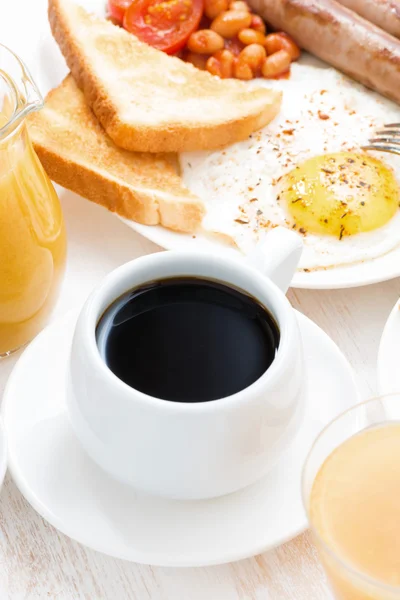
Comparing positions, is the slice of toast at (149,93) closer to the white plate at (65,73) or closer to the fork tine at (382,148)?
the white plate at (65,73)

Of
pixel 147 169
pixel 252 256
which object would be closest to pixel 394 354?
pixel 252 256

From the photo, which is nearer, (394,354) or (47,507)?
(47,507)

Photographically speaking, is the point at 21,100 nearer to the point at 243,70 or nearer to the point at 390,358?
the point at 390,358

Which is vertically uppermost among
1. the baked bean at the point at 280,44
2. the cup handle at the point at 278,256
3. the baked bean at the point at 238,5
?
the cup handle at the point at 278,256

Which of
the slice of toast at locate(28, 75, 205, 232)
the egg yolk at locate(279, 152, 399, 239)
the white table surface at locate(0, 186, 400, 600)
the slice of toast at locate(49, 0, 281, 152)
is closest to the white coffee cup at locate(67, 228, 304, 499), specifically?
the white table surface at locate(0, 186, 400, 600)

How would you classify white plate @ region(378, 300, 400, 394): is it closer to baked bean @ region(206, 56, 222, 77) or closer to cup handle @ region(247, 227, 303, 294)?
cup handle @ region(247, 227, 303, 294)

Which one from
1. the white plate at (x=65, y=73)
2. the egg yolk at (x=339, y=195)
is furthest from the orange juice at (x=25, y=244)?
the egg yolk at (x=339, y=195)

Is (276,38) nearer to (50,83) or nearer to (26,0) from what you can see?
(50,83)
